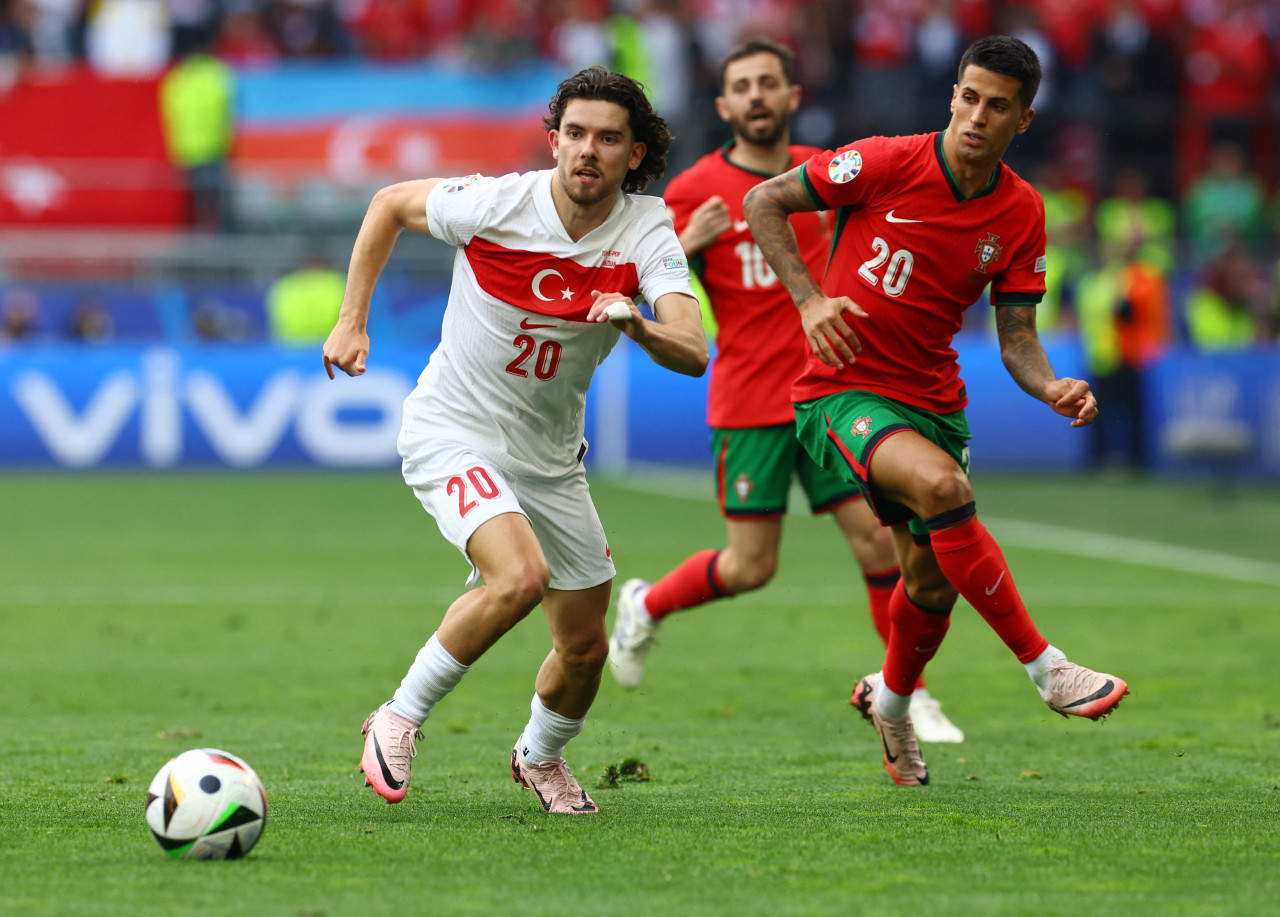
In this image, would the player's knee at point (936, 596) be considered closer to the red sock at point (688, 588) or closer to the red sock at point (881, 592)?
the red sock at point (881, 592)

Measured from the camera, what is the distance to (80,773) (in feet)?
18.7

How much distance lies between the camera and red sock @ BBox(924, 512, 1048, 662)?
521 centimetres

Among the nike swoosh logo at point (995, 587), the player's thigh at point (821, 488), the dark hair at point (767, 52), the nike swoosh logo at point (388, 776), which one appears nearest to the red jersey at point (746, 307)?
the player's thigh at point (821, 488)

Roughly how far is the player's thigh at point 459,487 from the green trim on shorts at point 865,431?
1049mm

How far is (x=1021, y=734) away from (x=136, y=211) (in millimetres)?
15952

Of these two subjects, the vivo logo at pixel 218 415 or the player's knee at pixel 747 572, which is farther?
the vivo logo at pixel 218 415

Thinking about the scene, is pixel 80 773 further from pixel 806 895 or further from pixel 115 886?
pixel 806 895

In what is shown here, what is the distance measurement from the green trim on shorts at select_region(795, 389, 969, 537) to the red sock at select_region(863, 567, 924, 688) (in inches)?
52.1

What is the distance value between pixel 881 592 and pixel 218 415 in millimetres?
12411

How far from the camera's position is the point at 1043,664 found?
5.21 meters

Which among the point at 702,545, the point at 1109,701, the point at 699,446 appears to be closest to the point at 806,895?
the point at 1109,701

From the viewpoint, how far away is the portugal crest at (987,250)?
5574 mm

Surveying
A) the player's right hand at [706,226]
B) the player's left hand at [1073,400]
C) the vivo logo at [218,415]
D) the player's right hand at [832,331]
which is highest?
the player's right hand at [706,226]

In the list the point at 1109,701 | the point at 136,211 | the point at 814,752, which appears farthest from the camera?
the point at 136,211
